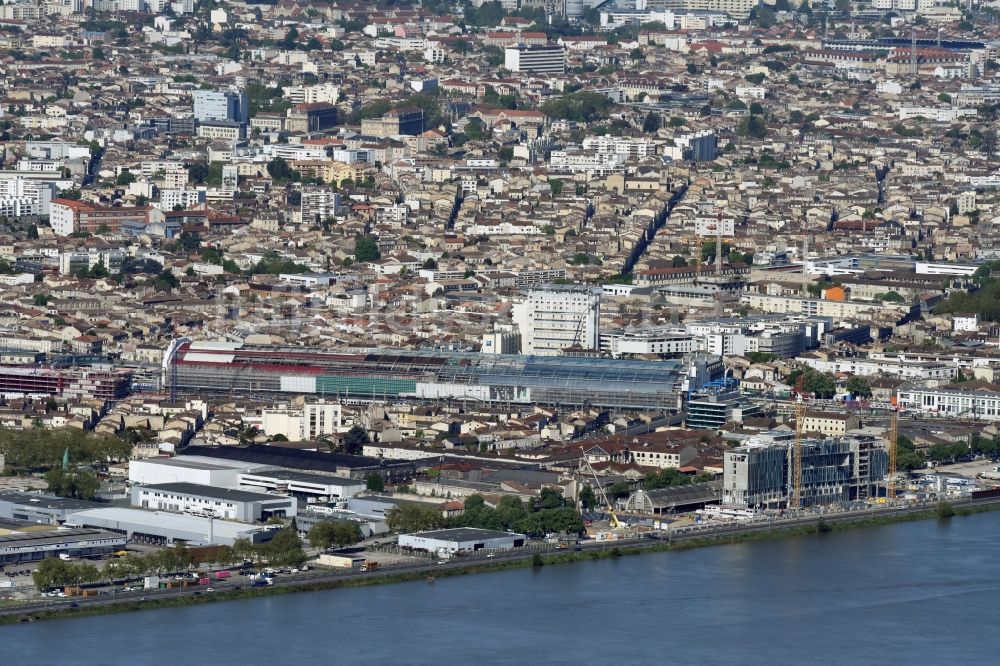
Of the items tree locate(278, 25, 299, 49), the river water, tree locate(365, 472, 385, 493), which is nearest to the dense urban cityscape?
tree locate(365, 472, 385, 493)

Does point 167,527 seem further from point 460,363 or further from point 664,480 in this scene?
point 460,363

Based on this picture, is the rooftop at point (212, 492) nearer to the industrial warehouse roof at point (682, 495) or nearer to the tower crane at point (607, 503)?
the tower crane at point (607, 503)

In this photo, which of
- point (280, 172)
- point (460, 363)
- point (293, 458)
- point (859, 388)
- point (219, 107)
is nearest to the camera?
point (293, 458)

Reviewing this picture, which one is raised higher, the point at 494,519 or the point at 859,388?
the point at 859,388

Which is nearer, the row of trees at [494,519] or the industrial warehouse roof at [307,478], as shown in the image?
the row of trees at [494,519]

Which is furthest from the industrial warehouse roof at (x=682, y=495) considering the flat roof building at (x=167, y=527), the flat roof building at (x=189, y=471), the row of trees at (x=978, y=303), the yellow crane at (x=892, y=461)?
the row of trees at (x=978, y=303)

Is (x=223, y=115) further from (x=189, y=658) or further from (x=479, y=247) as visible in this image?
(x=189, y=658)

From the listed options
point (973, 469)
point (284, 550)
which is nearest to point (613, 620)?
point (284, 550)

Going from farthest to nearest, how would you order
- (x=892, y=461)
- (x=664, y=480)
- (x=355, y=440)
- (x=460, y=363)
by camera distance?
(x=460, y=363)
(x=355, y=440)
(x=892, y=461)
(x=664, y=480)
